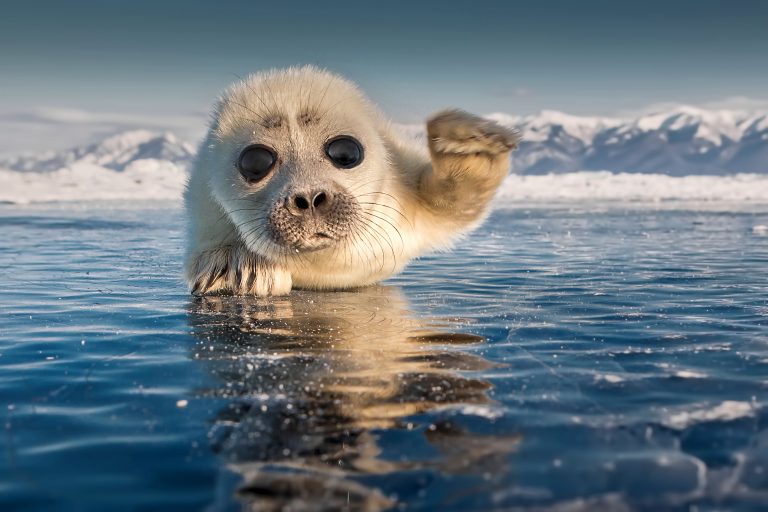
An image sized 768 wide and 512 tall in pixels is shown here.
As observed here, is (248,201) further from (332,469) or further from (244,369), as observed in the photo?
(332,469)

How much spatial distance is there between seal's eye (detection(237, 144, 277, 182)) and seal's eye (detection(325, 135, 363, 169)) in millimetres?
291

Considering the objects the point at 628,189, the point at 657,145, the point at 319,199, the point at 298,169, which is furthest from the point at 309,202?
the point at 657,145

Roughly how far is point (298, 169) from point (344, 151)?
0.91 ft

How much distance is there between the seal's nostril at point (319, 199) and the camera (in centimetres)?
382

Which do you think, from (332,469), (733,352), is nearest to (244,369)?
(332,469)

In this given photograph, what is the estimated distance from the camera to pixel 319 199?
3838mm

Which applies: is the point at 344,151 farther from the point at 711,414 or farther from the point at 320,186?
the point at 711,414

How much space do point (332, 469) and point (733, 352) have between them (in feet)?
5.82

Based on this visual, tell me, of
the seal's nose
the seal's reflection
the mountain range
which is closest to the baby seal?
the seal's nose

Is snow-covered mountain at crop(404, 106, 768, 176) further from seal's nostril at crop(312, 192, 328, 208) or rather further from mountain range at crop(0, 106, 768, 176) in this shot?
seal's nostril at crop(312, 192, 328, 208)

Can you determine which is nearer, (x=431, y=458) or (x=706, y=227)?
(x=431, y=458)

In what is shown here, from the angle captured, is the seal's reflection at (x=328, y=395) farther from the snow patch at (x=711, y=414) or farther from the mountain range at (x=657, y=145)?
the mountain range at (x=657, y=145)

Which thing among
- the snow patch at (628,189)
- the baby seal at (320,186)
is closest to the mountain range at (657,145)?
the snow patch at (628,189)

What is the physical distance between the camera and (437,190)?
4.43m
